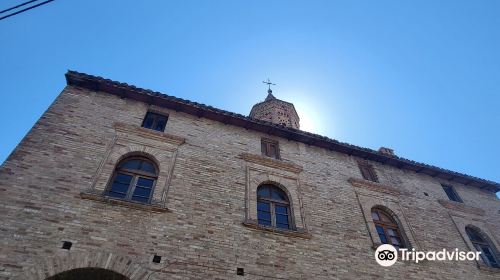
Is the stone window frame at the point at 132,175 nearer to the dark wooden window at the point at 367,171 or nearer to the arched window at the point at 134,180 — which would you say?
the arched window at the point at 134,180

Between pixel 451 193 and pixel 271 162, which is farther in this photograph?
pixel 451 193

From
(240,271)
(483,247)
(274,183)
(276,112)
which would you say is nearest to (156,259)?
(240,271)

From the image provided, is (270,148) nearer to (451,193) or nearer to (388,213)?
(388,213)

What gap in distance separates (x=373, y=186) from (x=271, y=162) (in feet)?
12.3

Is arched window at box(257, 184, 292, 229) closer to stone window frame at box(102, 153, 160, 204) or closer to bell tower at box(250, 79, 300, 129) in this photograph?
stone window frame at box(102, 153, 160, 204)

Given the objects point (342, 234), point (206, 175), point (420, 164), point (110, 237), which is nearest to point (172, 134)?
point (206, 175)

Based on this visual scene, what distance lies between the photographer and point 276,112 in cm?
2069

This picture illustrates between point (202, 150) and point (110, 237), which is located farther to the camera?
point (202, 150)

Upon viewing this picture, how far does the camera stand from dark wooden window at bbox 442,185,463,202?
41.4ft

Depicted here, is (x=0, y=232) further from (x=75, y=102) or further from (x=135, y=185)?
(x=75, y=102)

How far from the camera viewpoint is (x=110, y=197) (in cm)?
732

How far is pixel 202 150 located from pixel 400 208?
684cm

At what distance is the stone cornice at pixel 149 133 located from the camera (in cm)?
932

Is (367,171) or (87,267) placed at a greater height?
(367,171)
